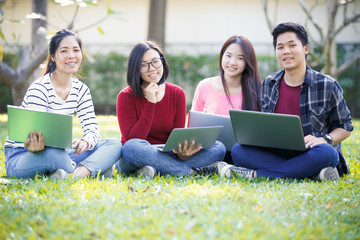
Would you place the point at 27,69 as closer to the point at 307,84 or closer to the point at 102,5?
the point at 307,84

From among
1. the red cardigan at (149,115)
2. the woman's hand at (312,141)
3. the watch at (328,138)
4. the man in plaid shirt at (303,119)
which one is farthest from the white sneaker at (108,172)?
the watch at (328,138)

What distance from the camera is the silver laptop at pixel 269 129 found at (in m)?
3.52

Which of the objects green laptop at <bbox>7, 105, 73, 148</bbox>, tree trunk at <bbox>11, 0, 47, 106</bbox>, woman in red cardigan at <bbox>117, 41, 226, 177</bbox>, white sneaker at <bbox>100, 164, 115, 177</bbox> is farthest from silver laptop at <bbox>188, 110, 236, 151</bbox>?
tree trunk at <bbox>11, 0, 47, 106</bbox>

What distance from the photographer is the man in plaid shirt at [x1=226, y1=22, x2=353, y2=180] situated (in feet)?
12.6

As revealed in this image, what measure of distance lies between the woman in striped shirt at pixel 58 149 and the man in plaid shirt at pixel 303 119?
119 cm

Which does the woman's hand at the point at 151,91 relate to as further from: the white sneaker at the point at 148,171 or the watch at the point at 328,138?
the watch at the point at 328,138

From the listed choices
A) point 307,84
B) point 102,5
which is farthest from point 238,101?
point 102,5

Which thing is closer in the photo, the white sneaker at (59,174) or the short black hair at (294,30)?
the white sneaker at (59,174)

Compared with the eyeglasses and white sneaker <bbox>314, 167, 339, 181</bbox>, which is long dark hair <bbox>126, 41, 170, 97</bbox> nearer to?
the eyeglasses

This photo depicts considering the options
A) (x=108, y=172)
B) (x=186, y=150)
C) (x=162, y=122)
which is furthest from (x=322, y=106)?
(x=108, y=172)

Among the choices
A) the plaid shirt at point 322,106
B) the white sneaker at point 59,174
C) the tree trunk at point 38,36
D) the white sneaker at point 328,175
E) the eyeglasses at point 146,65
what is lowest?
the white sneaker at point 59,174

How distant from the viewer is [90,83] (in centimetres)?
1157

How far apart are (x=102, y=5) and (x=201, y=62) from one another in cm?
485

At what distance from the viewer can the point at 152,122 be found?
4254 millimetres
